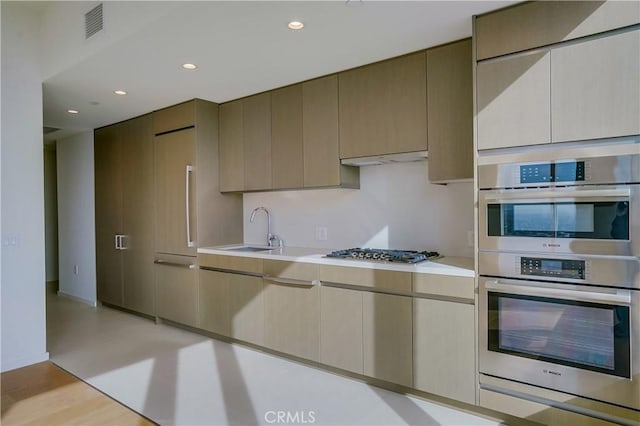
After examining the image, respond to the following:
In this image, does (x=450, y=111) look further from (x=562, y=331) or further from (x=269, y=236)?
(x=269, y=236)

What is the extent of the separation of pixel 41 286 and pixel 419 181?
11.2ft

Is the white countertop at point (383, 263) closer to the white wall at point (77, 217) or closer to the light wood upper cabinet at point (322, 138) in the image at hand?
the light wood upper cabinet at point (322, 138)

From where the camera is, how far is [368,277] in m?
2.81

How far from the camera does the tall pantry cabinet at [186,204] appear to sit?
13.3ft

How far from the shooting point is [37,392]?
2912 mm

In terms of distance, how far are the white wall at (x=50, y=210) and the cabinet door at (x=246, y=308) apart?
543cm

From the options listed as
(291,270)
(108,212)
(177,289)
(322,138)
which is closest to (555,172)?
(322,138)

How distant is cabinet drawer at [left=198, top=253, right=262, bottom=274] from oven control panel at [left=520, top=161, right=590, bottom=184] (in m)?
2.20

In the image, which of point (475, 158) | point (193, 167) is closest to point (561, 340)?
point (475, 158)

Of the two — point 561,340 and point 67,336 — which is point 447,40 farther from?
point 67,336

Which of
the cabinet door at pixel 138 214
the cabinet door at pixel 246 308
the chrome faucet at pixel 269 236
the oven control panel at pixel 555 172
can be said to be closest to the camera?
the oven control panel at pixel 555 172

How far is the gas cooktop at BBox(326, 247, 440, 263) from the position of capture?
2.77 meters

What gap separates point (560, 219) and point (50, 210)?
8.16m

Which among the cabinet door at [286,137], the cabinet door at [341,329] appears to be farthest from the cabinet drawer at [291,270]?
the cabinet door at [286,137]
